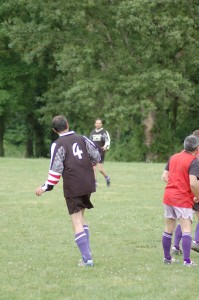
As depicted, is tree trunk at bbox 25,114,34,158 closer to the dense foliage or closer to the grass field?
the dense foliage

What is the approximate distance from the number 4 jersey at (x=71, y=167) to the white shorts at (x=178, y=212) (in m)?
1.05

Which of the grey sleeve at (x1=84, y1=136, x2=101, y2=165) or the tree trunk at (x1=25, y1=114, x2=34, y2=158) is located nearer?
the grey sleeve at (x1=84, y1=136, x2=101, y2=165)

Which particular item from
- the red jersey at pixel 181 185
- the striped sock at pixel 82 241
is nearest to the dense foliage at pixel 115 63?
the red jersey at pixel 181 185

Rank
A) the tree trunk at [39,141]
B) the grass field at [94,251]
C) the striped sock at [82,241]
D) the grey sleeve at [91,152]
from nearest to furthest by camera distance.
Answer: the grass field at [94,251] → the striped sock at [82,241] → the grey sleeve at [91,152] → the tree trunk at [39,141]

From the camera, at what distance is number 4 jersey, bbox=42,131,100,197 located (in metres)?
9.28

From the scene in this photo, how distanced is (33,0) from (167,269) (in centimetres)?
3444

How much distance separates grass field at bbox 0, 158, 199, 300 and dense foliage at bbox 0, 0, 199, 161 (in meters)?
19.5

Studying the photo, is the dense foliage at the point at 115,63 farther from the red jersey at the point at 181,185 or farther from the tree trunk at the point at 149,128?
the red jersey at the point at 181,185

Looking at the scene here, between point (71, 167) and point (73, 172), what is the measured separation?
7 centimetres

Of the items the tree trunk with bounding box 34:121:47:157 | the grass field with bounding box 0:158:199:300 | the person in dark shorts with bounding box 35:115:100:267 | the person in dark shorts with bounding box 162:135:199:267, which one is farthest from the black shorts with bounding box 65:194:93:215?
the tree trunk with bounding box 34:121:47:157

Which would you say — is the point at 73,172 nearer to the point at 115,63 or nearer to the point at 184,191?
the point at 184,191

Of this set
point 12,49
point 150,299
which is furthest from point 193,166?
point 12,49

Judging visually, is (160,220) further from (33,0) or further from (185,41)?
(33,0)

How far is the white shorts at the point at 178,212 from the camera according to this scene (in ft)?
30.5
